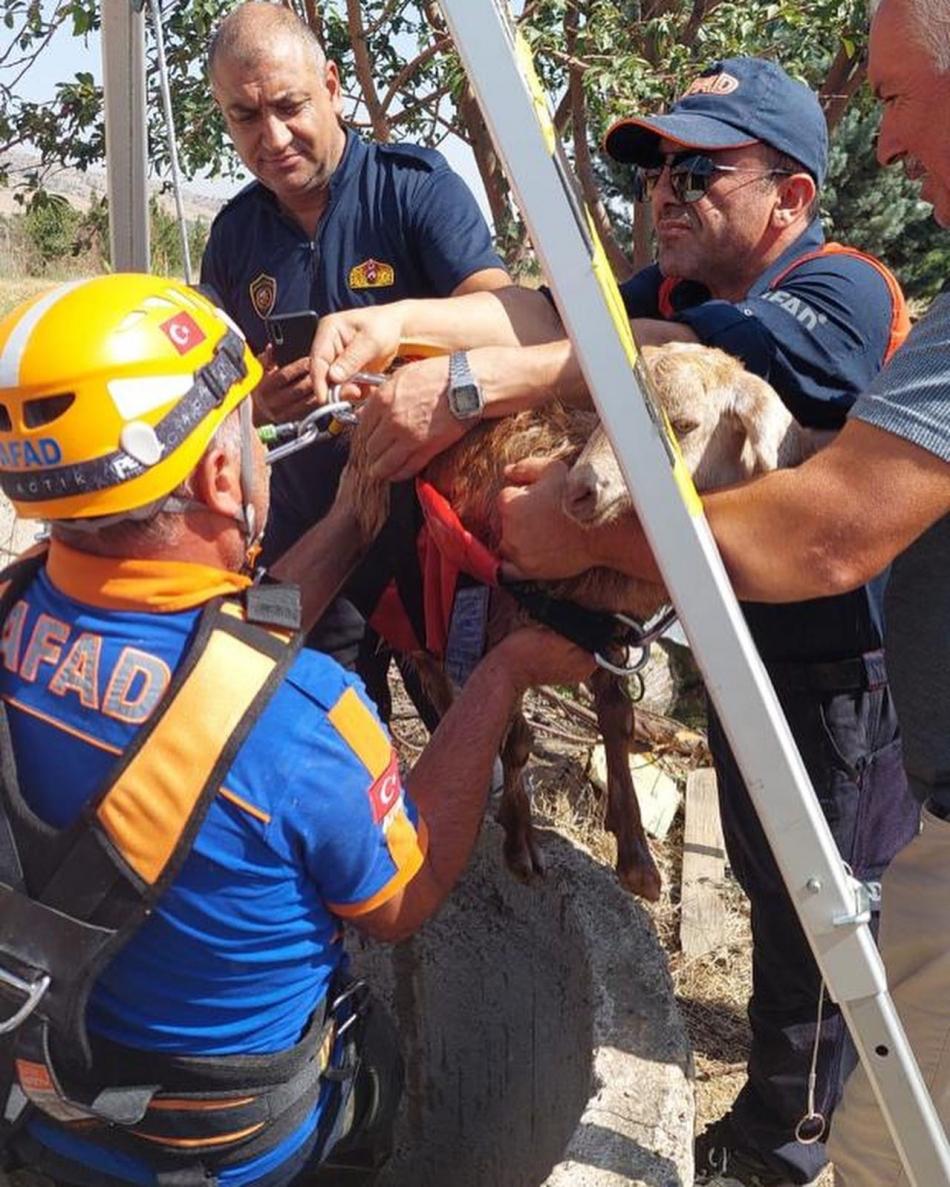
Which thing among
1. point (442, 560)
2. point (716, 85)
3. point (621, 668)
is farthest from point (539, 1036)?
point (716, 85)

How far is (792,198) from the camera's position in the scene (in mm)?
2666

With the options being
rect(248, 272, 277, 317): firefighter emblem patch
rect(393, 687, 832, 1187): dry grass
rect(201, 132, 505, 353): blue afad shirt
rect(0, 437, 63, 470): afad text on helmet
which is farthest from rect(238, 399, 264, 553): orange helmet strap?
rect(393, 687, 832, 1187): dry grass

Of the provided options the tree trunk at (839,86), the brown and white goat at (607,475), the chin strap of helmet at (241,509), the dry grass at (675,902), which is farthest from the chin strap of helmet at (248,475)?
the tree trunk at (839,86)

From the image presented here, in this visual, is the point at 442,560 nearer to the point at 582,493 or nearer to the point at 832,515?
the point at 582,493

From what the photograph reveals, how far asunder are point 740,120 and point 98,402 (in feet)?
5.09

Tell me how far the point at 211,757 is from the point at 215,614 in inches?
8.1

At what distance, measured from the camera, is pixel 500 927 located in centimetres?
337

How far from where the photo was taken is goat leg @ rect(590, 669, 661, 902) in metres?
3.14

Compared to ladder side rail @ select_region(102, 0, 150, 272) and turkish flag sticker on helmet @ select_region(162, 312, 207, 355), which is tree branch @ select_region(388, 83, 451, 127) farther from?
turkish flag sticker on helmet @ select_region(162, 312, 207, 355)

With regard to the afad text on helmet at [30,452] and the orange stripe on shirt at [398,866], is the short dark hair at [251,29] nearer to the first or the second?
the afad text on helmet at [30,452]

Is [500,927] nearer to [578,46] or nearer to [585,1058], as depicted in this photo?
[585,1058]

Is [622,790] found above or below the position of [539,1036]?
above

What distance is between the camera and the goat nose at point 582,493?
2.41 meters

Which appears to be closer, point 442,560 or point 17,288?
point 442,560
